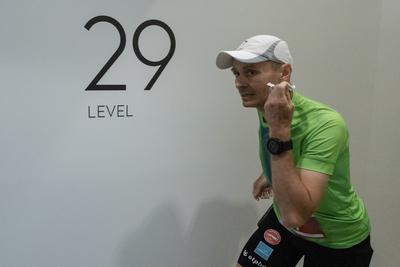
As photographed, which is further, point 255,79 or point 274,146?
point 255,79

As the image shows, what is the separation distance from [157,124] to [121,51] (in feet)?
0.95

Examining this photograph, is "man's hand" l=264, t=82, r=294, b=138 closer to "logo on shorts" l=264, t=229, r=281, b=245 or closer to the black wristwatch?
the black wristwatch

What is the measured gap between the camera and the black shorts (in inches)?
50.2

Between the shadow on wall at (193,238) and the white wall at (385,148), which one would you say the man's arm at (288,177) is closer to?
the shadow on wall at (193,238)

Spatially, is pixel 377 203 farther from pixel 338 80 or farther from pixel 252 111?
pixel 252 111

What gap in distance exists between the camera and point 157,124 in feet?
5.06

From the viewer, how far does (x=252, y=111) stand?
1706 millimetres

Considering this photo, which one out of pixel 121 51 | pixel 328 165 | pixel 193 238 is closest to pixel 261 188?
pixel 193 238

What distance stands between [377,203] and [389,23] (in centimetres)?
82

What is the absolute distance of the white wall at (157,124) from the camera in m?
1.37

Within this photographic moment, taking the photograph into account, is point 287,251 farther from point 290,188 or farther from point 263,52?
point 263,52

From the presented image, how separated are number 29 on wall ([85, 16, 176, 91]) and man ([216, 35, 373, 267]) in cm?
33

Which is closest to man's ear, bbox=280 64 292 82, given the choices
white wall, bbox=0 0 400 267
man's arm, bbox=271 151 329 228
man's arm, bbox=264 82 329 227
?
man's arm, bbox=264 82 329 227

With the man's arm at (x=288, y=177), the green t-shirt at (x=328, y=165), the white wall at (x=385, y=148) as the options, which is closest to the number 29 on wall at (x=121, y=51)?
the green t-shirt at (x=328, y=165)
